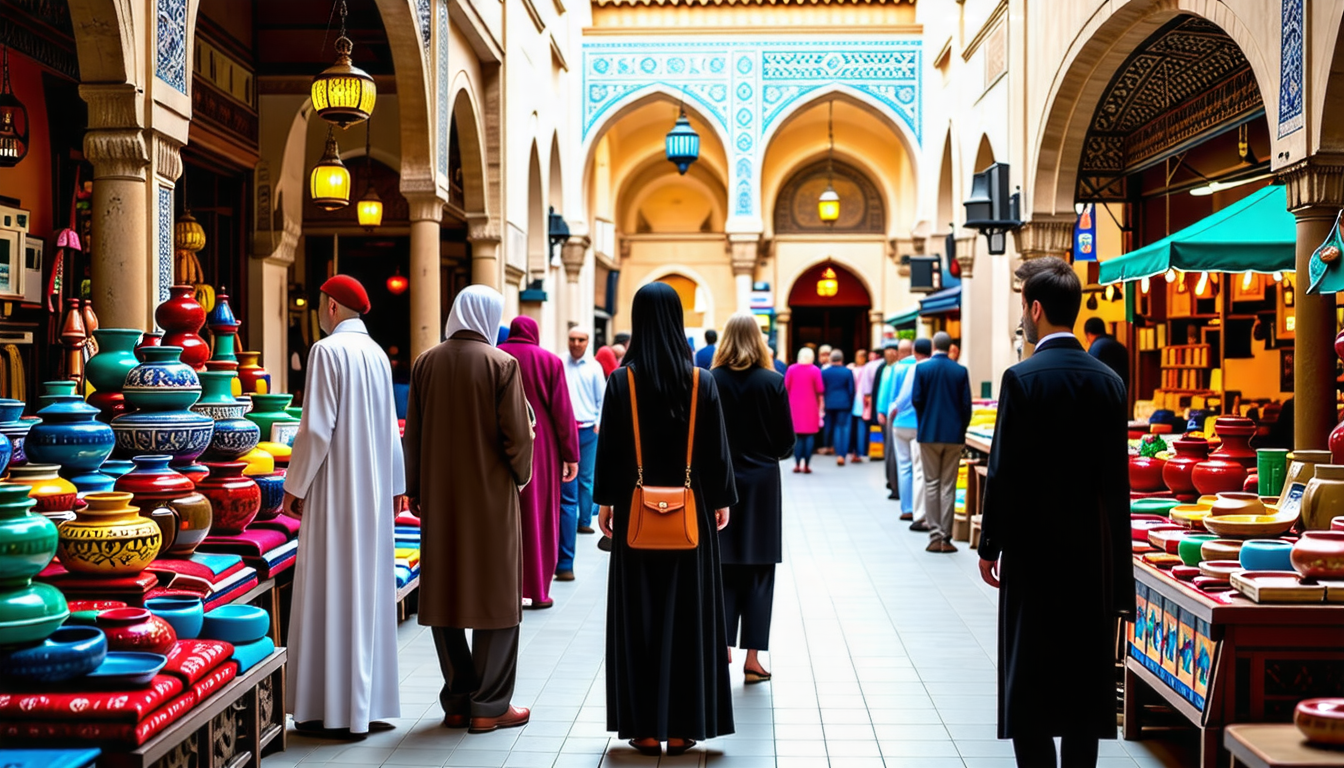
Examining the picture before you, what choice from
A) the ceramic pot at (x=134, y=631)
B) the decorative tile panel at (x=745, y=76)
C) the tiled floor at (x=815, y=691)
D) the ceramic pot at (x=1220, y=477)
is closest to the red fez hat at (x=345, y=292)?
the ceramic pot at (x=134, y=631)

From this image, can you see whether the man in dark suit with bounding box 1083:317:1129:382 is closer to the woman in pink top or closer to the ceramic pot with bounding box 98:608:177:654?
the woman in pink top

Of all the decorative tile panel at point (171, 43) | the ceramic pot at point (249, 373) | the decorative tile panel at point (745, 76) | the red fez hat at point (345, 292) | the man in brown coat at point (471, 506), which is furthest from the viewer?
the decorative tile panel at point (745, 76)

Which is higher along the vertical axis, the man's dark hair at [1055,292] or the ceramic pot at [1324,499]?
the man's dark hair at [1055,292]

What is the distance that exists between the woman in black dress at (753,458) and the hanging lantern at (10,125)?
494cm

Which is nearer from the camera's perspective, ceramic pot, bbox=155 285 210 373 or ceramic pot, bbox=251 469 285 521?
ceramic pot, bbox=155 285 210 373

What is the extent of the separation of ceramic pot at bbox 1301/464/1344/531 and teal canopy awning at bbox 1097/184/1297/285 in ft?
8.93

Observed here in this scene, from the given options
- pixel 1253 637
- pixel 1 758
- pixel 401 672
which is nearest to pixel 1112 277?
pixel 1253 637

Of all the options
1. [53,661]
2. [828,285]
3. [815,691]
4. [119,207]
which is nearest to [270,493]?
[119,207]

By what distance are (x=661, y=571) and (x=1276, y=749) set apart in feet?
6.91

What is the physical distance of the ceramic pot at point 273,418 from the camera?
5.84 m

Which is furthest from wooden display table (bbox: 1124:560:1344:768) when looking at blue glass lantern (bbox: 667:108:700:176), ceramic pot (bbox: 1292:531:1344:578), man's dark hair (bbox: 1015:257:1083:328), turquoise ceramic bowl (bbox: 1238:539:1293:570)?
blue glass lantern (bbox: 667:108:700:176)

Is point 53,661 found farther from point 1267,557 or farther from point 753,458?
point 1267,557

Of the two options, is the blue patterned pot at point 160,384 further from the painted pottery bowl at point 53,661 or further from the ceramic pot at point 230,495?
the painted pottery bowl at point 53,661

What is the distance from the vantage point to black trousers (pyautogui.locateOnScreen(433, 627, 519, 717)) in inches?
186
